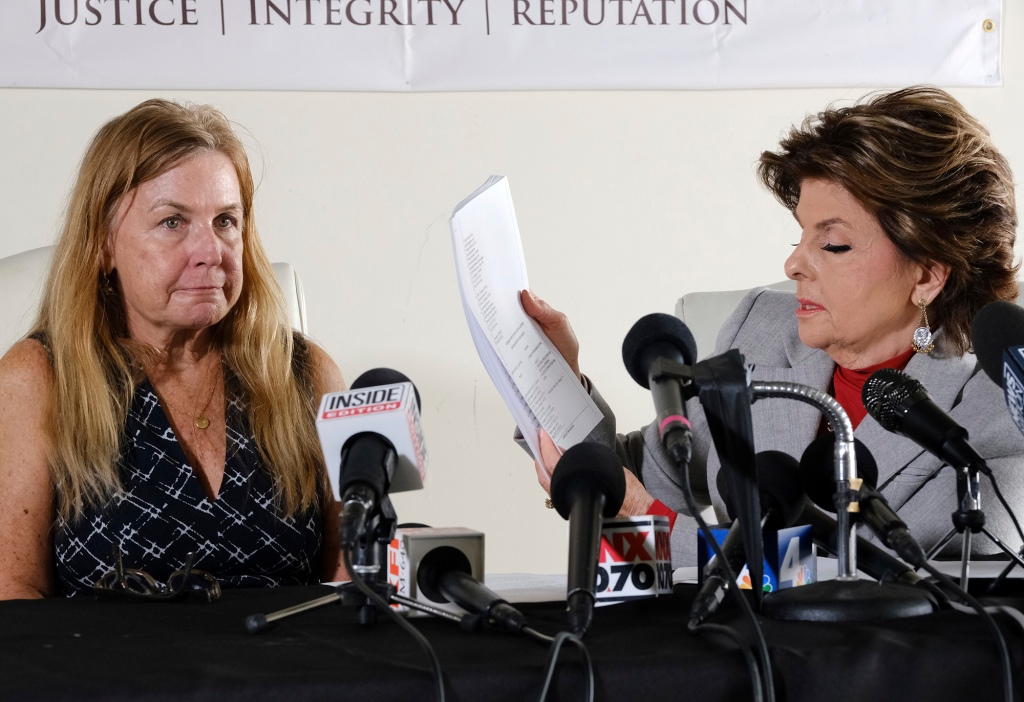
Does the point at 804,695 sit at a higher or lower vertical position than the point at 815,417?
lower

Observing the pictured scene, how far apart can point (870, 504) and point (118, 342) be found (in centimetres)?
109

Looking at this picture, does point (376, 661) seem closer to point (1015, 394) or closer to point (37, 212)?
point (1015, 394)

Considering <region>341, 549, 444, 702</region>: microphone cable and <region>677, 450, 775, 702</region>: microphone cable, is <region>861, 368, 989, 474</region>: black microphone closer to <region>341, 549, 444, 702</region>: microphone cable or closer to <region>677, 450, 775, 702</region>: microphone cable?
<region>677, 450, 775, 702</region>: microphone cable

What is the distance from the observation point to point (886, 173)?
1502mm

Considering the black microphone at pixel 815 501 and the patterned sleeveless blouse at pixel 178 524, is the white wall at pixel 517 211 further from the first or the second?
the black microphone at pixel 815 501

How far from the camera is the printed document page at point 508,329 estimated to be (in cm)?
115

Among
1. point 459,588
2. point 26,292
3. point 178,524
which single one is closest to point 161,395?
point 178,524

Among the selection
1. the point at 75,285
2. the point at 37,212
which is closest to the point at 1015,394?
the point at 75,285

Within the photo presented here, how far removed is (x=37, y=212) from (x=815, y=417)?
1.79 m

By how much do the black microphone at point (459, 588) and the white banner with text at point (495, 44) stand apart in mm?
1745

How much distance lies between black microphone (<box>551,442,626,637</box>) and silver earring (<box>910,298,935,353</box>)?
0.80 metres

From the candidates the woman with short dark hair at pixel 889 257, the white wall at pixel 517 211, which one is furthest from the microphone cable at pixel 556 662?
the white wall at pixel 517 211

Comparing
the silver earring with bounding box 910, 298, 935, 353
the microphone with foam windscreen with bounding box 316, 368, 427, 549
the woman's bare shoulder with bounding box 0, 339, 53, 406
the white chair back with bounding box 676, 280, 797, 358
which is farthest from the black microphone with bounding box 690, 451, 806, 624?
the white chair back with bounding box 676, 280, 797, 358

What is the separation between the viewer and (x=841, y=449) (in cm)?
81
